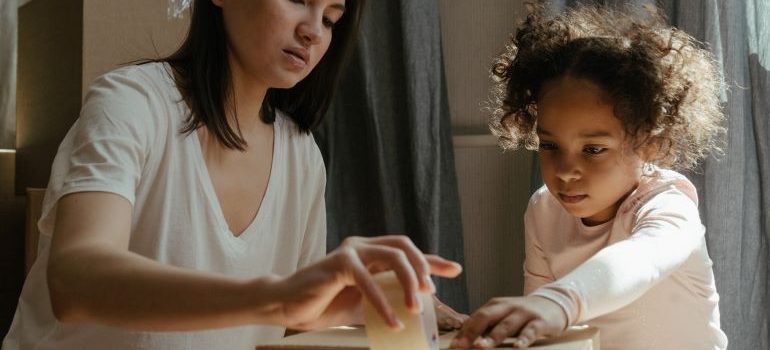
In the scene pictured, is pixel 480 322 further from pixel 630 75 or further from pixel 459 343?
pixel 630 75

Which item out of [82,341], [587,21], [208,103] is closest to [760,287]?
[587,21]

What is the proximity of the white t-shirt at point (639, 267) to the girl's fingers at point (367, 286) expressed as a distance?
440 millimetres

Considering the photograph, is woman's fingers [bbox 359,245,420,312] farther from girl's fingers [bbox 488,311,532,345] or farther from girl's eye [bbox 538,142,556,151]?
girl's eye [bbox 538,142,556,151]

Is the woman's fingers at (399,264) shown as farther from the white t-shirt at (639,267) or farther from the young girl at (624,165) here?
the young girl at (624,165)

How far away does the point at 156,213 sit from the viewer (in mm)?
1192

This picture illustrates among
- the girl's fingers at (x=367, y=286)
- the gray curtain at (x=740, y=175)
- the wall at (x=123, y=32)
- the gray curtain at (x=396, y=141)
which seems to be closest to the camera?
the girl's fingers at (x=367, y=286)

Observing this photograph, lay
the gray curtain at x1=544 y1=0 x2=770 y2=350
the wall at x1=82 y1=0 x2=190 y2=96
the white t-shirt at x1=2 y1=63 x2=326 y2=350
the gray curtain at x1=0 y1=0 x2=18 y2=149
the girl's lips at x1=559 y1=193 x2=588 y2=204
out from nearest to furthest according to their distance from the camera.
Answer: the white t-shirt at x1=2 y1=63 x2=326 y2=350
the girl's lips at x1=559 y1=193 x2=588 y2=204
the gray curtain at x1=544 y1=0 x2=770 y2=350
the wall at x1=82 y1=0 x2=190 y2=96
the gray curtain at x1=0 y1=0 x2=18 y2=149

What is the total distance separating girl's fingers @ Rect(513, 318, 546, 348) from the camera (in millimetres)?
899

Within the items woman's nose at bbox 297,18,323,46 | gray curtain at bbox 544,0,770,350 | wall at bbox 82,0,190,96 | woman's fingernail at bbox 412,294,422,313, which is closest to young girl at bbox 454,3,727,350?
gray curtain at bbox 544,0,770,350

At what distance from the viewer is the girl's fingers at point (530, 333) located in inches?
35.4

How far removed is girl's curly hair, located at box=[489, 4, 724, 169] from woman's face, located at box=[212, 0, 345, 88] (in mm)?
459

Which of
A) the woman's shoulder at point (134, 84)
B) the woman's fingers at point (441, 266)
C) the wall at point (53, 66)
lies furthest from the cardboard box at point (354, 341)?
the wall at point (53, 66)

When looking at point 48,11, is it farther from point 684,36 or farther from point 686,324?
point 686,324

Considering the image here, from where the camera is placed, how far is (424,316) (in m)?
0.75
